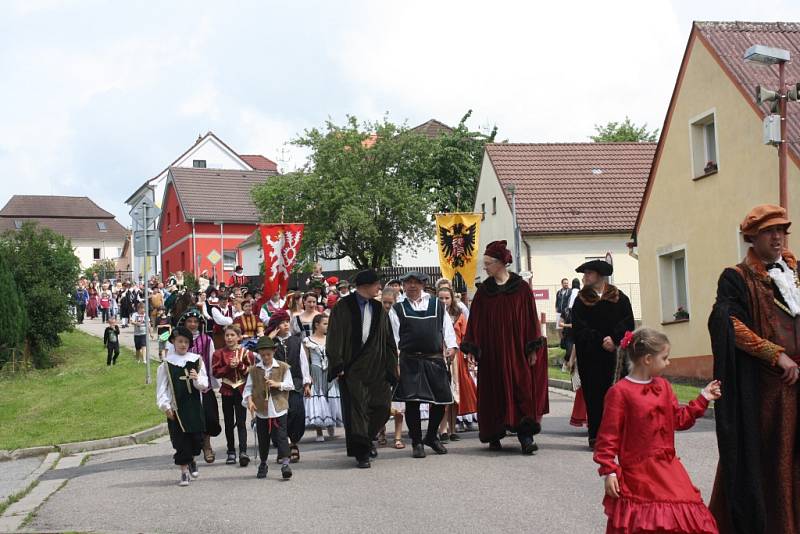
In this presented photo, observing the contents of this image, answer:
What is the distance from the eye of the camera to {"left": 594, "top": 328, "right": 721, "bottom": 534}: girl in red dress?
5902 mm

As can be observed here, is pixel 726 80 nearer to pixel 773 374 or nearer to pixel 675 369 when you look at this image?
pixel 675 369

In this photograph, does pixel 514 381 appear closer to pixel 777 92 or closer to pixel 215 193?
pixel 777 92

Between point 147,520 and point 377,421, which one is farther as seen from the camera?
point 377,421

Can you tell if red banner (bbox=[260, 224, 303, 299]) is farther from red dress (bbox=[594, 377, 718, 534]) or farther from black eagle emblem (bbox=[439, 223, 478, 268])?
red dress (bbox=[594, 377, 718, 534])

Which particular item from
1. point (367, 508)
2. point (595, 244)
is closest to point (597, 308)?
point (367, 508)

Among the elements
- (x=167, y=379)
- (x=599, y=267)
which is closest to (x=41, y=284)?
(x=167, y=379)

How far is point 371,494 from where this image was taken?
9883 mm

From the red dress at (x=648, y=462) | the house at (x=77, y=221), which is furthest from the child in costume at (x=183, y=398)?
the house at (x=77, y=221)

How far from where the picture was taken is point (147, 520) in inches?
359

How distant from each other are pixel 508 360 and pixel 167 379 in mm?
3553

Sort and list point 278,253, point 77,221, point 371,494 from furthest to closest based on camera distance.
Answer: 1. point 77,221
2. point 278,253
3. point 371,494

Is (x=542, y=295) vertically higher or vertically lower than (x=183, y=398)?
higher

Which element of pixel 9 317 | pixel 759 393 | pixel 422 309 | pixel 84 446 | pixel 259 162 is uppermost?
pixel 259 162

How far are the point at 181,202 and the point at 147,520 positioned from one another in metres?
73.9
